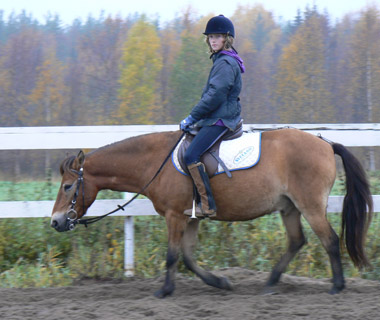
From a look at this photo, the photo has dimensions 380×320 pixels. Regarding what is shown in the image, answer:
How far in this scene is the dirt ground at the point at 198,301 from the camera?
4.33 metres

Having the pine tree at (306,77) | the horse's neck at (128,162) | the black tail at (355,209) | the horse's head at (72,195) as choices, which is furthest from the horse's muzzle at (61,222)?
the pine tree at (306,77)

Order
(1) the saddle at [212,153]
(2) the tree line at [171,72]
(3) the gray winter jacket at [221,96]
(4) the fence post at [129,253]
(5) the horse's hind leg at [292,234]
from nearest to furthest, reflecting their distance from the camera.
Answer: (3) the gray winter jacket at [221,96]
(1) the saddle at [212,153]
(5) the horse's hind leg at [292,234]
(4) the fence post at [129,253]
(2) the tree line at [171,72]

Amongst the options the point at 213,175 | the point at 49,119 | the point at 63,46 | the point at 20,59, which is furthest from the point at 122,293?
the point at 63,46

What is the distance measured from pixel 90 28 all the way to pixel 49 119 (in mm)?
8193

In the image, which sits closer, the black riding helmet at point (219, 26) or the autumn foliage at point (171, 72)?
the black riding helmet at point (219, 26)

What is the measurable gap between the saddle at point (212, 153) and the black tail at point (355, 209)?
105 cm

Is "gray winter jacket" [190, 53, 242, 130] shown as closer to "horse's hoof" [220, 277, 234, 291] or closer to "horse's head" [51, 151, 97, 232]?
"horse's head" [51, 151, 97, 232]

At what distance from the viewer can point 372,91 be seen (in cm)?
2073

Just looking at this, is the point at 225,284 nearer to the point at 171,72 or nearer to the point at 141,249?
the point at 141,249

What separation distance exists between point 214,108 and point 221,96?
5.4 inches

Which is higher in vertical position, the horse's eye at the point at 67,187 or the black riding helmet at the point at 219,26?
the black riding helmet at the point at 219,26

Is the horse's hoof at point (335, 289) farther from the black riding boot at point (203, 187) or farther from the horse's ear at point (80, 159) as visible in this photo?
the horse's ear at point (80, 159)

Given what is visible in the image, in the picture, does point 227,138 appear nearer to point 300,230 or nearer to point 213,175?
point 213,175

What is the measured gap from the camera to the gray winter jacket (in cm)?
505
